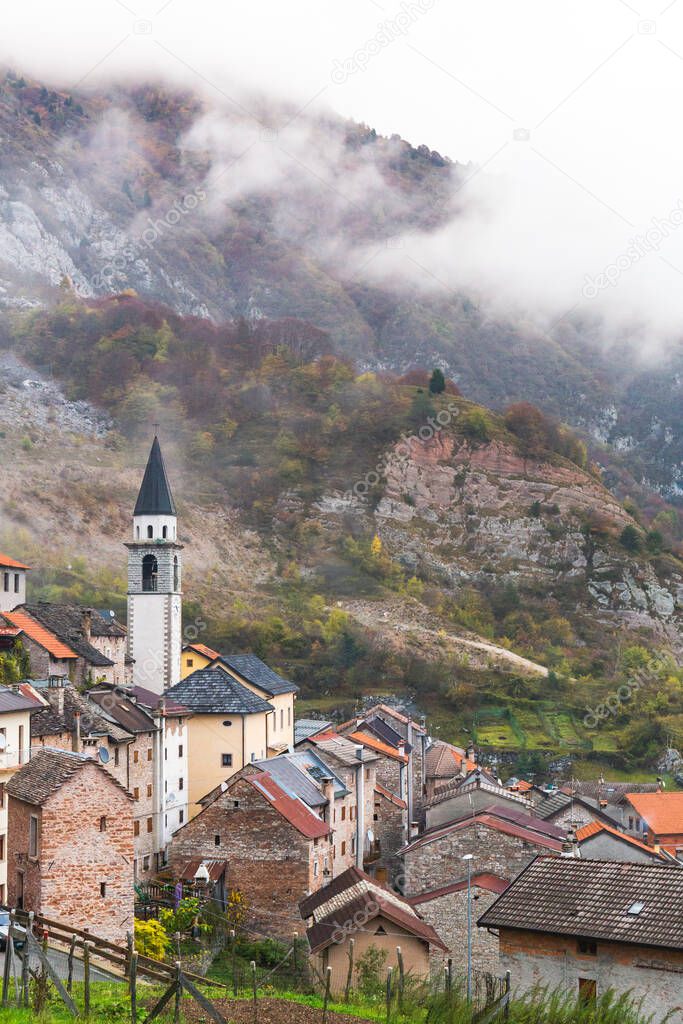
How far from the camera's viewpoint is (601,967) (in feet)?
93.9

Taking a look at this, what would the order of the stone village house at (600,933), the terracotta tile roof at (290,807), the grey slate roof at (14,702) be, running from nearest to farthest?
the stone village house at (600,933) → the grey slate roof at (14,702) → the terracotta tile roof at (290,807)

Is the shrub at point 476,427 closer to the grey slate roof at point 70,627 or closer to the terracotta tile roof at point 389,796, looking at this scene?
the grey slate roof at point 70,627

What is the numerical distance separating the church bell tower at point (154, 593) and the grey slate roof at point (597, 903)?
39281mm

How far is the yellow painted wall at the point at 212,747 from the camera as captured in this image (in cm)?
5847

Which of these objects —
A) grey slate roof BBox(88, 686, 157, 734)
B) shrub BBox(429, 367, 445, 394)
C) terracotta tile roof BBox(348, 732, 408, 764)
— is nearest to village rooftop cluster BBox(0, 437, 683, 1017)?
A: grey slate roof BBox(88, 686, 157, 734)

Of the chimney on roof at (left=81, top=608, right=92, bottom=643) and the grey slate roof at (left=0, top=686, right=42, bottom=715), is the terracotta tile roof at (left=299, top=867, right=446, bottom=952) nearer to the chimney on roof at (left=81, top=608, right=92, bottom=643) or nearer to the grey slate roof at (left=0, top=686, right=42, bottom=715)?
the grey slate roof at (left=0, top=686, right=42, bottom=715)

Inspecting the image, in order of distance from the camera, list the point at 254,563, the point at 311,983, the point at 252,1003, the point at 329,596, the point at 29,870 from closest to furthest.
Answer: the point at 252,1003 < the point at 29,870 < the point at 311,983 < the point at 329,596 < the point at 254,563

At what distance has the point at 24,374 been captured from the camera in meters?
178

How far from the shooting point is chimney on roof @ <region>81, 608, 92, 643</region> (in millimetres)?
62281

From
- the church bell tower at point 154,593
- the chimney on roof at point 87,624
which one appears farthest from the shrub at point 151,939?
the church bell tower at point 154,593

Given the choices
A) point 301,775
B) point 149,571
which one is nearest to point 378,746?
point 301,775

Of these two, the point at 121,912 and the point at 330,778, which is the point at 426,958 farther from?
the point at 330,778

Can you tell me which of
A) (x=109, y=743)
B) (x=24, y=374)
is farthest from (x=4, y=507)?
(x=109, y=743)

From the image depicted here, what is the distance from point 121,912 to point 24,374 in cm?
15612
